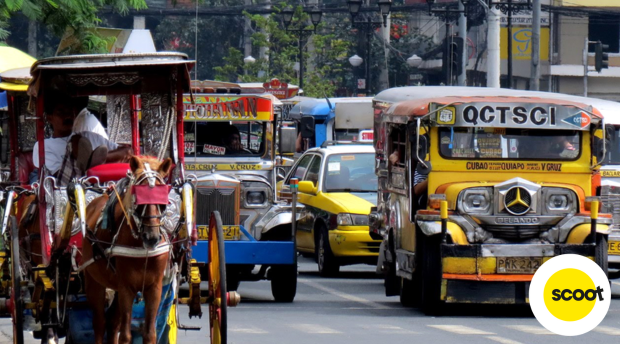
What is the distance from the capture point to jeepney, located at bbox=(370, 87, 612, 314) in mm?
13016

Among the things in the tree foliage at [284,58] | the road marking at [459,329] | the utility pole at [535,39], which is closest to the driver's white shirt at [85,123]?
the road marking at [459,329]

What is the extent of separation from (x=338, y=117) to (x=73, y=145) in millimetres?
17851

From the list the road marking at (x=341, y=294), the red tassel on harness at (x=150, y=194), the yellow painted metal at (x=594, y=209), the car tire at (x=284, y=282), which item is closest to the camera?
the red tassel on harness at (x=150, y=194)

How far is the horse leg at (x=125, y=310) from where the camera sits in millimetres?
8148

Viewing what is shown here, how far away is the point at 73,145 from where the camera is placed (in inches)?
369

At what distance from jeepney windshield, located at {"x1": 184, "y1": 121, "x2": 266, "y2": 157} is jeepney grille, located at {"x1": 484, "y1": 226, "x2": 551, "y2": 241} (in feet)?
16.7

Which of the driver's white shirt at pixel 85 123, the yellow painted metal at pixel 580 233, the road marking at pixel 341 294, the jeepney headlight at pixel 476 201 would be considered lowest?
the road marking at pixel 341 294

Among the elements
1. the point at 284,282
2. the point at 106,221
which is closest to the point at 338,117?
the point at 284,282

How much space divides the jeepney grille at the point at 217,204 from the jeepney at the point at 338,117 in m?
9.69

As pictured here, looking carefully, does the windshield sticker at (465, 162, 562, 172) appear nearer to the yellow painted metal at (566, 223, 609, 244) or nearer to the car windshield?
the yellow painted metal at (566, 223, 609, 244)

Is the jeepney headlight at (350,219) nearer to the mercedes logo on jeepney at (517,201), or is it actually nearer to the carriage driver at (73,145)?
the mercedes logo on jeepney at (517,201)

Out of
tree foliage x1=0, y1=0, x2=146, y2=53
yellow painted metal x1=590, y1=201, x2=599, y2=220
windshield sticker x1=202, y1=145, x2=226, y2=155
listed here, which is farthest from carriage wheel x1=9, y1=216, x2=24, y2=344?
windshield sticker x1=202, y1=145, x2=226, y2=155

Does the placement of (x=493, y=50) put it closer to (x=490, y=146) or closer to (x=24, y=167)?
(x=490, y=146)

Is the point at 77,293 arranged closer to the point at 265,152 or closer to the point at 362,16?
the point at 265,152
